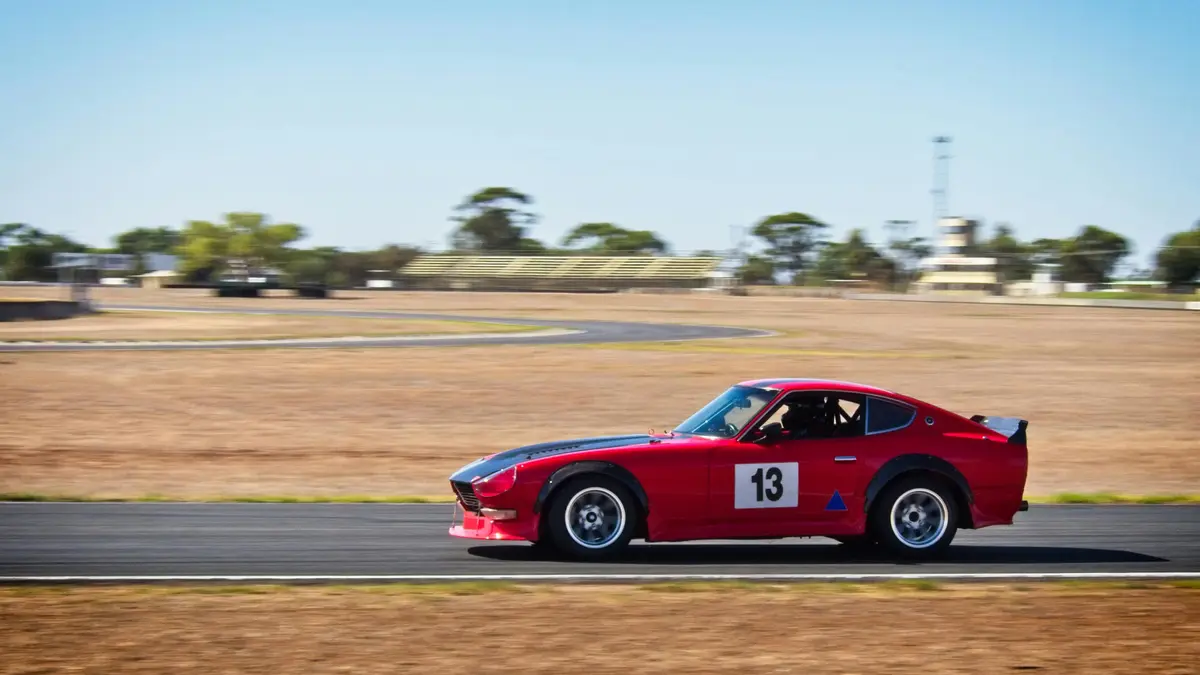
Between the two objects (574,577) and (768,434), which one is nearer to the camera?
(574,577)

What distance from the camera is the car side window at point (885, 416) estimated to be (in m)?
10.0

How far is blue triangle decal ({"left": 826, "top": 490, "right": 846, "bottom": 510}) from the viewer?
9789 millimetres

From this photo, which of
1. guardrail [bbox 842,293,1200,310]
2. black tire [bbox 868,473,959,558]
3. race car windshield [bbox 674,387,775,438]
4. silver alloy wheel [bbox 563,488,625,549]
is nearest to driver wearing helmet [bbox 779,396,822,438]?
race car windshield [bbox 674,387,775,438]

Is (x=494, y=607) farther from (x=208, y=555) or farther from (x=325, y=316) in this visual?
(x=325, y=316)

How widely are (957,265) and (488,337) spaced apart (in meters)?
112

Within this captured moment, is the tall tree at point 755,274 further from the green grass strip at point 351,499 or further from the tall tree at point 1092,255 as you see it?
the green grass strip at point 351,499

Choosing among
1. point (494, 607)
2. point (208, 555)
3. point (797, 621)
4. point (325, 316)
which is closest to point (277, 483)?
point (208, 555)

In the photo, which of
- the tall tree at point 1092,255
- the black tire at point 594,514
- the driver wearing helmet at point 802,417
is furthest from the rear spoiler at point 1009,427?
the tall tree at point 1092,255

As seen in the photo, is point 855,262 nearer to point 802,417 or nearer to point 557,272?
point 557,272

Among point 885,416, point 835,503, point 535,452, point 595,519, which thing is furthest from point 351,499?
point 885,416

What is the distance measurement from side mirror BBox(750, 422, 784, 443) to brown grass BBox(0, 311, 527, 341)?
3384 centimetres

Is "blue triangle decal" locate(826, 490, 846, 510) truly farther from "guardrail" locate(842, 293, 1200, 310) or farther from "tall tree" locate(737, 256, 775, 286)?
"tall tree" locate(737, 256, 775, 286)

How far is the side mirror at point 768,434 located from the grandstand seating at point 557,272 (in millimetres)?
118194

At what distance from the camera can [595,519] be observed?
31.7 ft
